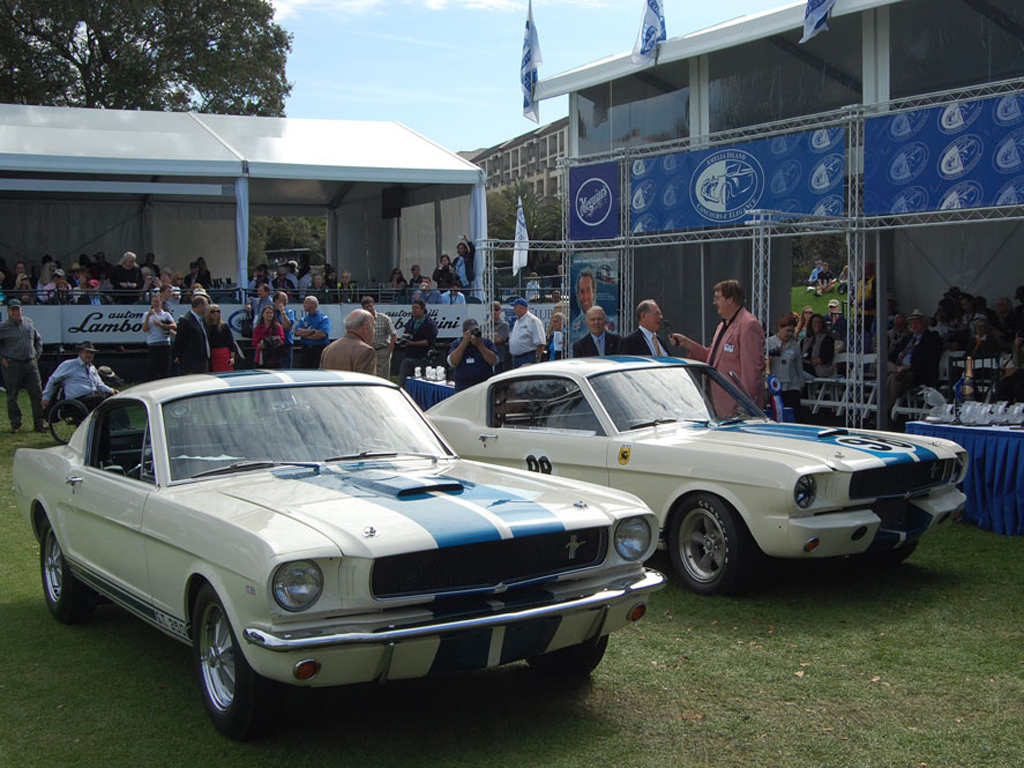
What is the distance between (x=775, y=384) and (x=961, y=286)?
8843 mm

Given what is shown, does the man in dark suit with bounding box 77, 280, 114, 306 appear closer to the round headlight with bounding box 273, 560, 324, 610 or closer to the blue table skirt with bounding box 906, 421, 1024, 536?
the blue table skirt with bounding box 906, 421, 1024, 536

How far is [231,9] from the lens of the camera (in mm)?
35875

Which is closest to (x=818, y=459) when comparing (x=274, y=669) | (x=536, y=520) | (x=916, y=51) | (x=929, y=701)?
(x=929, y=701)

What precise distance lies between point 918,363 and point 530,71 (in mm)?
10209

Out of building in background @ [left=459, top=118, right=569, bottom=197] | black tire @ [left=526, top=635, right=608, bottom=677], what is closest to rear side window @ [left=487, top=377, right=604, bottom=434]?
black tire @ [left=526, top=635, right=608, bottom=677]

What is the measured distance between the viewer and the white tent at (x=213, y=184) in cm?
2042

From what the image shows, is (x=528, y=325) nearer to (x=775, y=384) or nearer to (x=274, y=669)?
(x=775, y=384)

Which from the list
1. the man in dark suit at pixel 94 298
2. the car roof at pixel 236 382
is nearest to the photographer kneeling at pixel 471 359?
the car roof at pixel 236 382

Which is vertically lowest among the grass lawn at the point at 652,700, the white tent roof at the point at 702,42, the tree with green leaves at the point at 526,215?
the grass lawn at the point at 652,700

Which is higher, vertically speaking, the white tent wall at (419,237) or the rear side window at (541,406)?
the white tent wall at (419,237)

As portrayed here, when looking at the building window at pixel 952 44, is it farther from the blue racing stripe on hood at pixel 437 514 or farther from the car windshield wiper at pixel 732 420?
the blue racing stripe on hood at pixel 437 514

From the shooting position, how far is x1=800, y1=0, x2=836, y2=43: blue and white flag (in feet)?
45.4

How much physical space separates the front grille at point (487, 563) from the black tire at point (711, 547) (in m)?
1.93

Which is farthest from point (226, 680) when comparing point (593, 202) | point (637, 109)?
point (637, 109)
